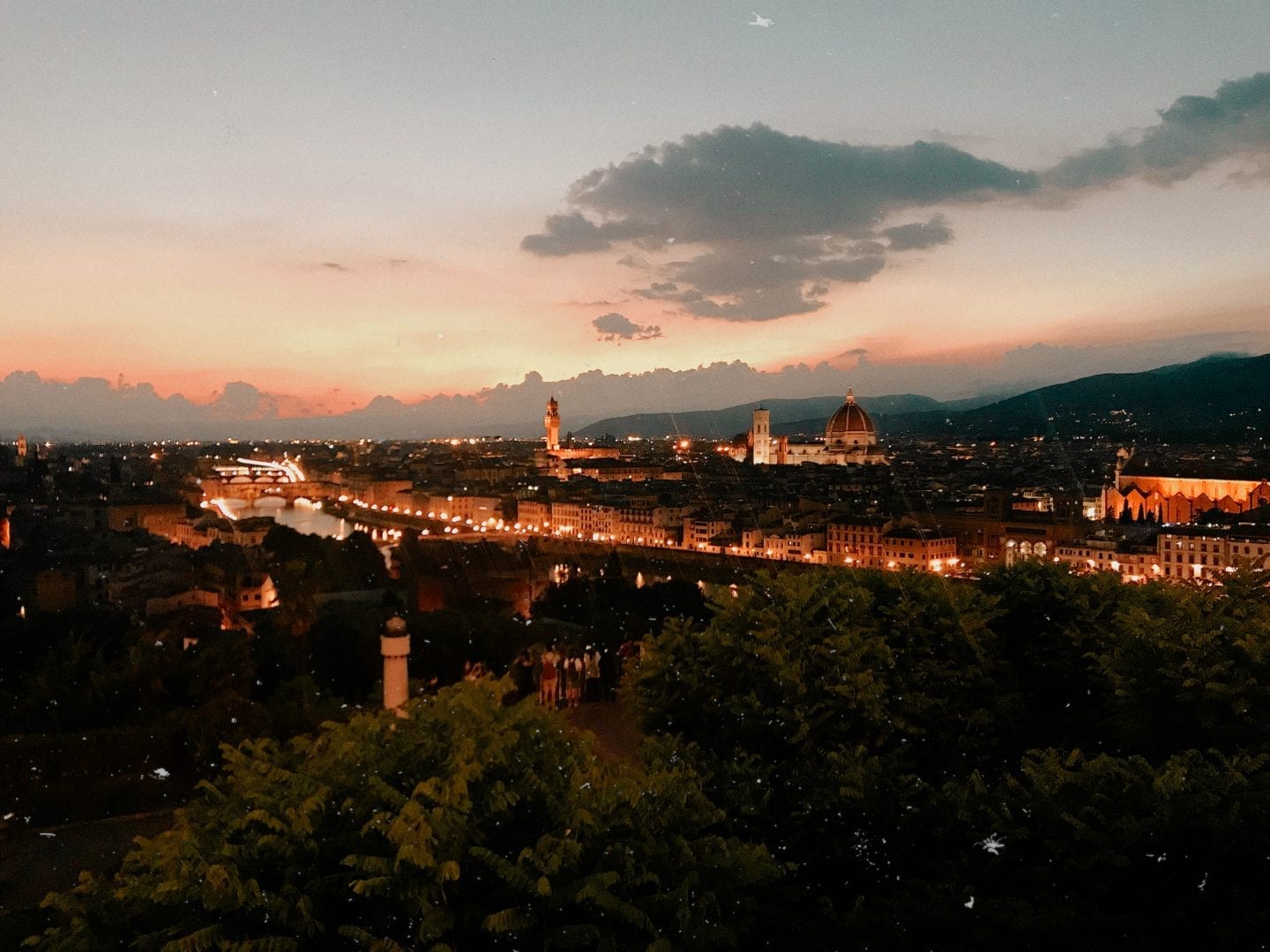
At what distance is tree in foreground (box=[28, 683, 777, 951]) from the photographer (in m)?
2.67

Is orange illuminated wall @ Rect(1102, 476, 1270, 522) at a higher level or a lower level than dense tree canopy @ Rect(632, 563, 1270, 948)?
lower

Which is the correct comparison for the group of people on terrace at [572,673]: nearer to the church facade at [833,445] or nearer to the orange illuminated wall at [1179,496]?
the orange illuminated wall at [1179,496]

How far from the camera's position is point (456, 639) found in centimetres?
1223

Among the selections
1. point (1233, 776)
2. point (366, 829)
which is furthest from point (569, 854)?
point (1233, 776)

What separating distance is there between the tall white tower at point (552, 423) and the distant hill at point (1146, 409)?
143ft

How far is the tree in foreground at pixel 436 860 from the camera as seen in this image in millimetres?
2668

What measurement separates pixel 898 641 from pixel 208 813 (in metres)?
4.34

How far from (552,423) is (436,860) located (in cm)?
8737

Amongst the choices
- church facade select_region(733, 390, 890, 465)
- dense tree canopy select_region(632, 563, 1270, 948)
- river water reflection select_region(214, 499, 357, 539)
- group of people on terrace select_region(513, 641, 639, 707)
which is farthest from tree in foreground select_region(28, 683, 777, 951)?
church facade select_region(733, 390, 890, 465)

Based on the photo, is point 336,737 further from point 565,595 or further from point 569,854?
point 565,595

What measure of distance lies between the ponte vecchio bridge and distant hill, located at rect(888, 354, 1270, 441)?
6114cm

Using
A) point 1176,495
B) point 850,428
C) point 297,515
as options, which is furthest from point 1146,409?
point 297,515

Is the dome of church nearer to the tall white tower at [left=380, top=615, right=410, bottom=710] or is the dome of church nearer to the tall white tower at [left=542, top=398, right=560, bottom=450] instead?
the tall white tower at [left=542, top=398, right=560, bottom=450]

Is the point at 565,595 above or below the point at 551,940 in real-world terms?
below
